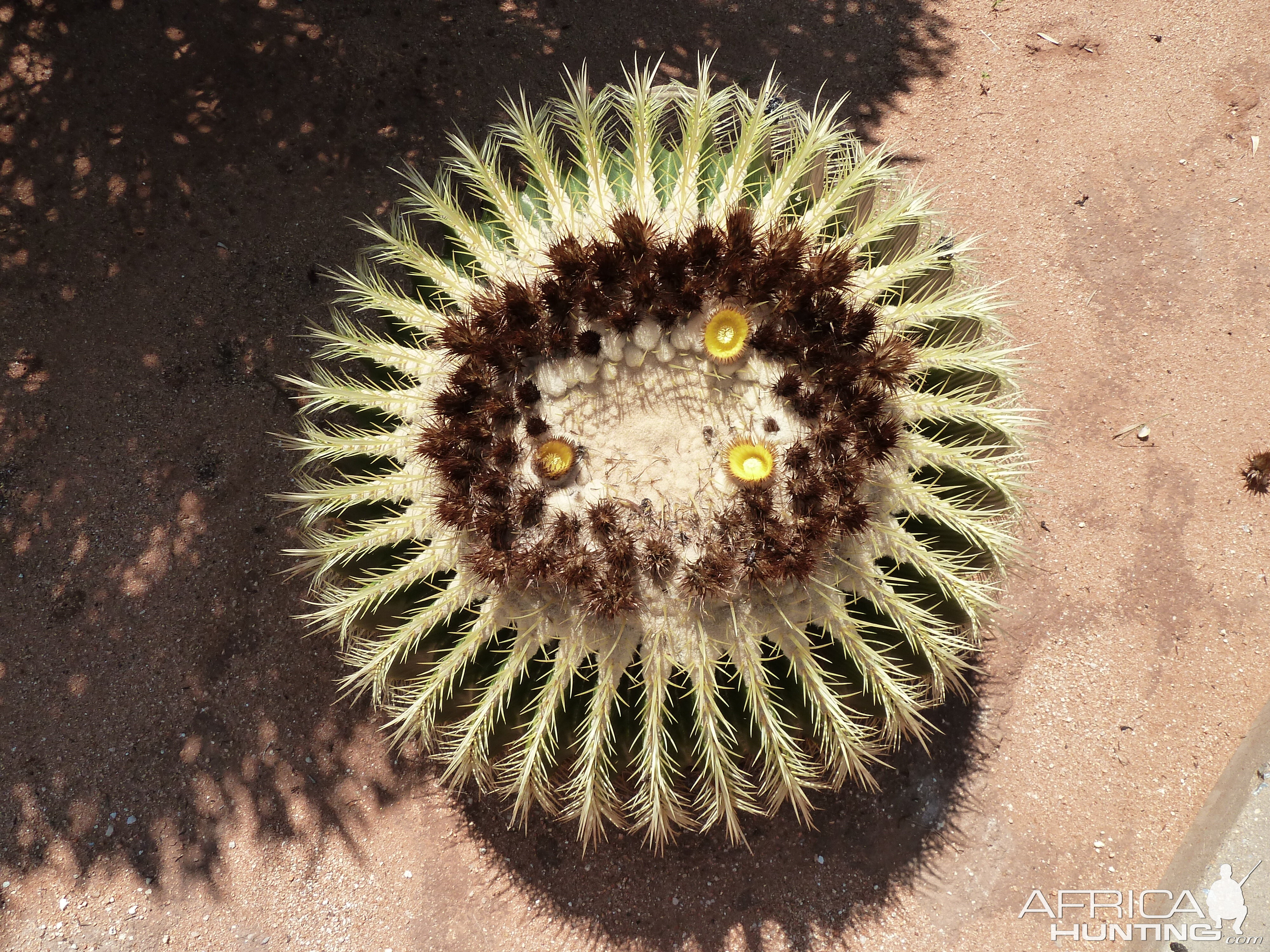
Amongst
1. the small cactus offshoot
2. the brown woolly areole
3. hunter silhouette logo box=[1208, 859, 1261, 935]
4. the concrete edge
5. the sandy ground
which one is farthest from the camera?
the small cactus offshoot

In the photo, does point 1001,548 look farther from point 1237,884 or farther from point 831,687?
point 1237,884

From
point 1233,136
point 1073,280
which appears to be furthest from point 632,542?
point 1233,136

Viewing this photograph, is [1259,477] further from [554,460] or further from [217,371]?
[217,371]

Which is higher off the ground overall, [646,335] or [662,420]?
[646,335]

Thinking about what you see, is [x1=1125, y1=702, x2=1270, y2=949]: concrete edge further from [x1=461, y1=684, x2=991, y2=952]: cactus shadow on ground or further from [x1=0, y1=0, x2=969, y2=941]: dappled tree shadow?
[x1=0, y1=0, x2=969, y2=941]: dappled tree shadow

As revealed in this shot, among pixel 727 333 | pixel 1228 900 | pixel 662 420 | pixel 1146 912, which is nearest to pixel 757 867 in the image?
pixel 1146 912

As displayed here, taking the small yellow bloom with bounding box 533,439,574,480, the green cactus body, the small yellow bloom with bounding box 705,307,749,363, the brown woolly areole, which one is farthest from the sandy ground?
the small yellow bloom with bounding box 705,307,749,363

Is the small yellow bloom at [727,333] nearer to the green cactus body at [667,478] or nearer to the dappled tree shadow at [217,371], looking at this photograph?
the green cactus body at [667,478]
